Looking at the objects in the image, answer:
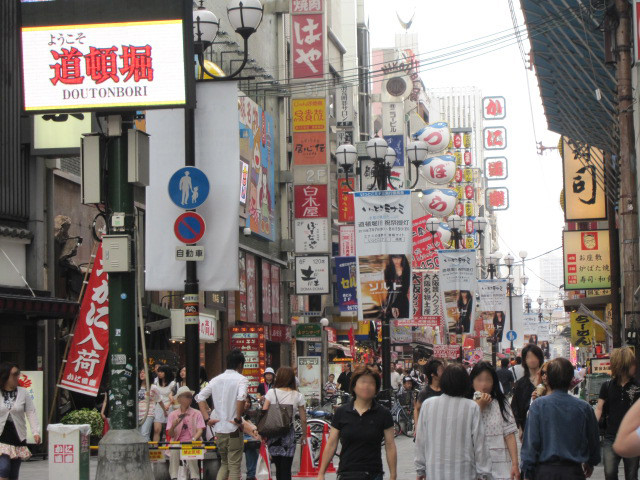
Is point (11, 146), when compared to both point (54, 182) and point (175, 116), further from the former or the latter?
point (175, 116)

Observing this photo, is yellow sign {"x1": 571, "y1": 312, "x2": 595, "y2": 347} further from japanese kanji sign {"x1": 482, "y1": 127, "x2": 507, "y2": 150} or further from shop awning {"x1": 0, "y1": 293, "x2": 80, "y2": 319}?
japanese kanji sign {"x1": 482, "y1": 127, "x2": 507, "y2": 150}

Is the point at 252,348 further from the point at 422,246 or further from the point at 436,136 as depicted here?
the point at 422,246

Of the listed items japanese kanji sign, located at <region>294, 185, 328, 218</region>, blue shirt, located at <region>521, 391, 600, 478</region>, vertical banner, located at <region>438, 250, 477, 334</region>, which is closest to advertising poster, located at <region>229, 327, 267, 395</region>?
vertical banner, located at <region>438, 250, 477, 334</region>

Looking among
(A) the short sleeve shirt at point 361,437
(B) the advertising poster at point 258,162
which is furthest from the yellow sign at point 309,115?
(A) the short sleeve shirt at point 361,437

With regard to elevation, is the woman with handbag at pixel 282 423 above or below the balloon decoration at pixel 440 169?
below

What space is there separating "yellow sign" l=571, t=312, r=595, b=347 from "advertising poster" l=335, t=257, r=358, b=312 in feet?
36.1

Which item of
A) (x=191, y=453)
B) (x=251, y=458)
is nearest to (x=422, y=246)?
(x=251, y=458)

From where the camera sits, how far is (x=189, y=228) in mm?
15492

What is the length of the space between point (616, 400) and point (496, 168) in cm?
12408

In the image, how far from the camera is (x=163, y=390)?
1936 centimetres

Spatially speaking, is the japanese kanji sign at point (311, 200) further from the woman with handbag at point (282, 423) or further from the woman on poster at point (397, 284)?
the woman with handbag at point (282, 423)

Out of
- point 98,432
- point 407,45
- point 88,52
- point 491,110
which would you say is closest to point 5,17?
point 98,432

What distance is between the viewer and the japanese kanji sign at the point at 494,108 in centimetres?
13400

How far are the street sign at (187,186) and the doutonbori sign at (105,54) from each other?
2.73 metres
